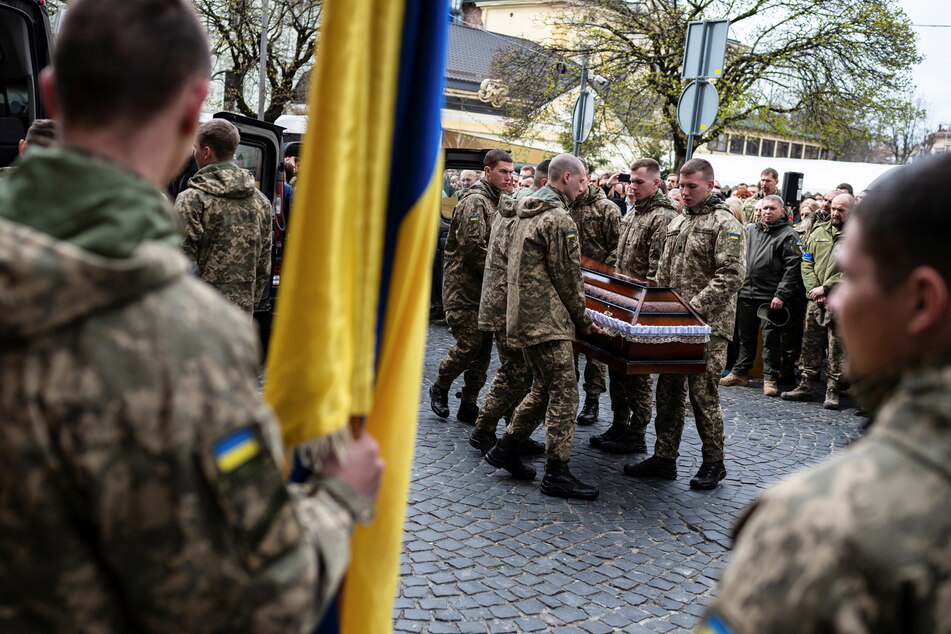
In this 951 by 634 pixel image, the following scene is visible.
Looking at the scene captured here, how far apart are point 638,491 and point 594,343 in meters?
1.05

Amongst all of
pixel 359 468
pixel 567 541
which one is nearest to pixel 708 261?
pixel 567 541

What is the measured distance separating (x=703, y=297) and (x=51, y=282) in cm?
541

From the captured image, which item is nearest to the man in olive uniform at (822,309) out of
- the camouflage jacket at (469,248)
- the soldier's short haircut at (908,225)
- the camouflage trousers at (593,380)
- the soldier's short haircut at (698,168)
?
→ the camouflage trousers at (593,380)

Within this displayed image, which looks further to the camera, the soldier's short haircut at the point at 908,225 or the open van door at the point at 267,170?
the open van door at the point at 267,170

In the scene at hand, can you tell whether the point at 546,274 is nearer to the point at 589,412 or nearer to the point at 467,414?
the point at 467,414

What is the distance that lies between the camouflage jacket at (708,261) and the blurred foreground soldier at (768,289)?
3.16 meters

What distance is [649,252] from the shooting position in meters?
7.32

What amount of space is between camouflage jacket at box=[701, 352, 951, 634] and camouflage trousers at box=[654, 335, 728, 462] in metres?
4.70

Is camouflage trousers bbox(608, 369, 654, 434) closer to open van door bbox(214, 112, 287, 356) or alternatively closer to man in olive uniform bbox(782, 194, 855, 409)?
man in olive uniform bbox(782, 194, 855, 409)

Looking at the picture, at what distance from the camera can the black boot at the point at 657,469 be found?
592 cm

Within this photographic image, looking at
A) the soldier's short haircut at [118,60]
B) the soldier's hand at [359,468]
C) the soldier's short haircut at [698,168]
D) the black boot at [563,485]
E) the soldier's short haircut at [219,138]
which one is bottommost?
the black boot at [563,485]

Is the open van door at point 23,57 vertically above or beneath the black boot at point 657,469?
above

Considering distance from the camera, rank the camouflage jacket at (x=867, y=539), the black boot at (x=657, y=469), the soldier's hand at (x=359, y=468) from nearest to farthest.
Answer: the camouflage jacket at (x=867, y=539) → the soldier's hand at (x=359, y=468) → the black boot at (x=657, y=469)

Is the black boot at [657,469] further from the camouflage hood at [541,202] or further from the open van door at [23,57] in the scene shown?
the open van door at [23,57]
